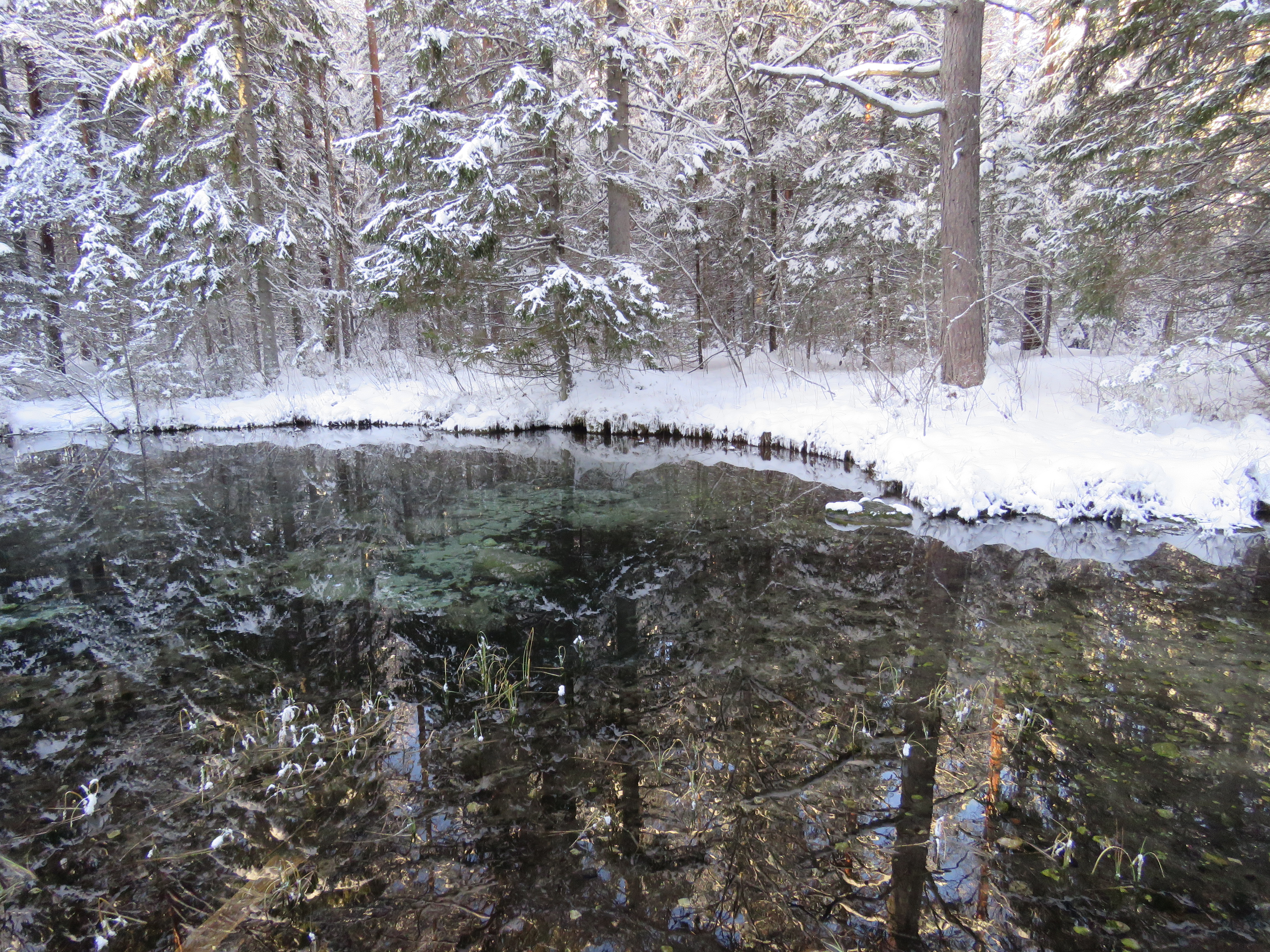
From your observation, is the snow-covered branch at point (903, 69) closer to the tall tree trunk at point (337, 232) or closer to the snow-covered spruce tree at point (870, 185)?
the snow-covered spruce tree at point (870, 185)

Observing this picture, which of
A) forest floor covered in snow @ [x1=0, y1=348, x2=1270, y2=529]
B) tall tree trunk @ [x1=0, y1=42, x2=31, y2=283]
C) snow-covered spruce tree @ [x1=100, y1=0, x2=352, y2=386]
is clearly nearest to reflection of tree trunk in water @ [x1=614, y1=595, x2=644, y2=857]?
forest floor covered in snow @ [x1=0, y1=348, x2=1270, y2=529]

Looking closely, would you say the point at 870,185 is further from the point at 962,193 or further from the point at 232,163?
the point at 232,163

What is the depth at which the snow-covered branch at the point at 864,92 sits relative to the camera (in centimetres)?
919

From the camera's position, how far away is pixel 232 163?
15875mm

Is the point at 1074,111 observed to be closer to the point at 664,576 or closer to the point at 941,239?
the point at 941,239

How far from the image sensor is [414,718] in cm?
385

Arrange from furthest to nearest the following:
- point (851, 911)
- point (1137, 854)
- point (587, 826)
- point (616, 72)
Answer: point (616, 72) → point (587, 826) → point (1137, 854) → point (851, 911)

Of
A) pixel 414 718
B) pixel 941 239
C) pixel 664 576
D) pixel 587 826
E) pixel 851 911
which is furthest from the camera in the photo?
pixel 941 239

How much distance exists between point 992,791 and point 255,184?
20.2m

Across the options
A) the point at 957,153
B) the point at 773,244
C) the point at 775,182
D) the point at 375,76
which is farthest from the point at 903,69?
the point at 375,76

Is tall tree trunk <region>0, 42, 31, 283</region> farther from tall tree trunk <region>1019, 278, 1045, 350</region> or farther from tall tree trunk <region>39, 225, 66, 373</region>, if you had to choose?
tall tree trunk <region>1019, 278, 1045, 350</region>

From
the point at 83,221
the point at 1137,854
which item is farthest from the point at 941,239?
the point at 83,221

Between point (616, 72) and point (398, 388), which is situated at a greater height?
point (616, 72)

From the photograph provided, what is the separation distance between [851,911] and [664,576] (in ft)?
12.5
